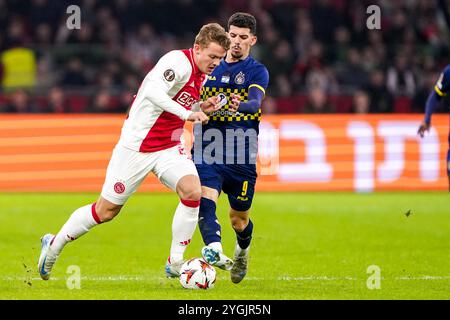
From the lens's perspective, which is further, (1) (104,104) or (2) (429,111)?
(1) (104,104)

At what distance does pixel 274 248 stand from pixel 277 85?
9494mm

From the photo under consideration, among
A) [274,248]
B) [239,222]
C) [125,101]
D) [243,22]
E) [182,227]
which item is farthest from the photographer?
[125,101]

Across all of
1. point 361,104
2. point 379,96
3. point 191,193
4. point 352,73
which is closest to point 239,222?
point 191,193

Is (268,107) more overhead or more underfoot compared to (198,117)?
more underfoot

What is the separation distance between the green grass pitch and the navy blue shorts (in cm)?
68

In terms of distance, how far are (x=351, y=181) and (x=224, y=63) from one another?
8748mm

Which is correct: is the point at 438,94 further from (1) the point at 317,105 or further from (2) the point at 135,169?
(1) the point at 317,105

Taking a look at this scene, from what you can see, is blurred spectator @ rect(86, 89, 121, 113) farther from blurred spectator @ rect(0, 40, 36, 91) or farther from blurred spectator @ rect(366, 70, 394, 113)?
blurred spectator @ rect(366, 70, 394, 113)

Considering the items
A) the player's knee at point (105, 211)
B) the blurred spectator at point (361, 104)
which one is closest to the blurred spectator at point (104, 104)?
the blurred spectator at point (361, 104)

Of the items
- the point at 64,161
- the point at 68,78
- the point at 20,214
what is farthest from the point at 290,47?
the point at 20,214

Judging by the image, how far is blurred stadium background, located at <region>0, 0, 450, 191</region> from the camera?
17.0 metres

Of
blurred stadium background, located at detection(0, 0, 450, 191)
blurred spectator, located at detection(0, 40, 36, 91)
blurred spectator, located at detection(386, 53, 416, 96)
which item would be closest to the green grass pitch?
blurred stadium background, located at detection(0, 0, 450, 191)

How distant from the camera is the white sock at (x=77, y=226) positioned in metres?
8.30

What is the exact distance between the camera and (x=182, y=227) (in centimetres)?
823
